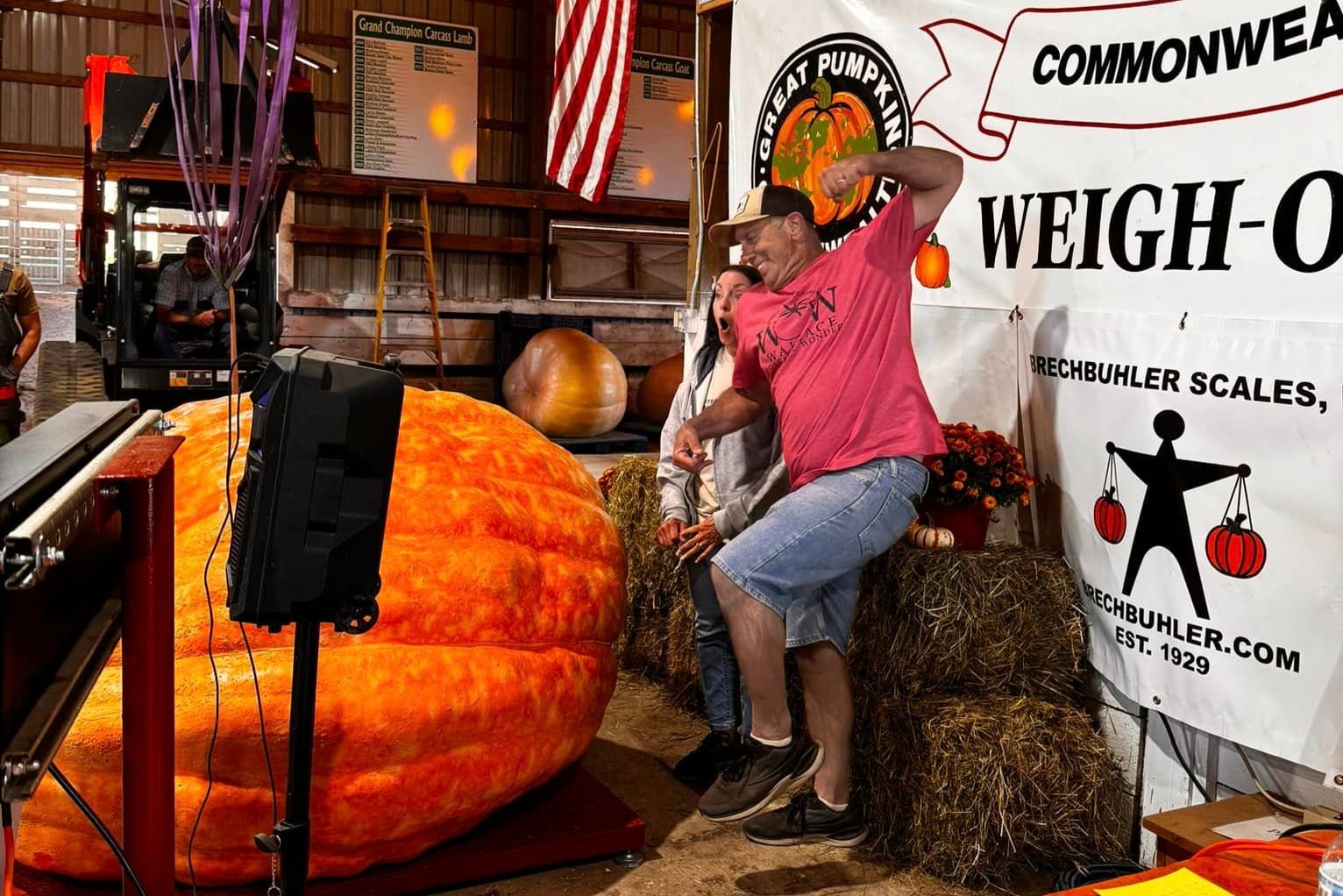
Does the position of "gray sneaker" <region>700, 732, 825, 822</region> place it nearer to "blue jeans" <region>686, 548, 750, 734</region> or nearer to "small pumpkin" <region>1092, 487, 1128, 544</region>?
"blue jeans" <region>686, 548, 750, 734</region>

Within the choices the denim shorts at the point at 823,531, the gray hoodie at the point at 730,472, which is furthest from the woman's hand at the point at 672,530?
the denim shorts at the point at 823,531

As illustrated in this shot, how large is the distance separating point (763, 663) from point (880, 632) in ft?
1.36

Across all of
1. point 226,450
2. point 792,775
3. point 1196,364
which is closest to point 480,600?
point 226,450

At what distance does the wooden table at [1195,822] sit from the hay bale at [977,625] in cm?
54

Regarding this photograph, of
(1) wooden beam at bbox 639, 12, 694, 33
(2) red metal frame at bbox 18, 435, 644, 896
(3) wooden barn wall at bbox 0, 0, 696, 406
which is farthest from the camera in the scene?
(1) wooden beam at bbox 639, 12, 694, 33

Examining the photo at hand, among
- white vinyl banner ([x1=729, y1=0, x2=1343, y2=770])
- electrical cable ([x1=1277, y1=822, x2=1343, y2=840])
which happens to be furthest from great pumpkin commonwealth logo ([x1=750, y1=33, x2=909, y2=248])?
electrical cable ([x1=1277, y1=822, x2=1343, y2=840])

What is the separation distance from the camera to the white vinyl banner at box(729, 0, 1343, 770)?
8.23 feet

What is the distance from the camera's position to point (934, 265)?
3605mm

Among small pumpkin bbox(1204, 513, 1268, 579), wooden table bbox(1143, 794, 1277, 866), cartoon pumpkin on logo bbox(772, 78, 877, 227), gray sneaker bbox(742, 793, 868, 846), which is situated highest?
cartoon pumpkin on logo bbox(772, 78, 877, 227)

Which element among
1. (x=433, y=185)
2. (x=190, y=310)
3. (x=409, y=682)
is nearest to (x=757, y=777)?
(x=409, y=682)

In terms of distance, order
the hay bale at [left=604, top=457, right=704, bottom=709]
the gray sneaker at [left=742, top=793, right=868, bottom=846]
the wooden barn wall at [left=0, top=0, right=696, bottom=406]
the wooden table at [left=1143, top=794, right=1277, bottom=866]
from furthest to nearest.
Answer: the wooden barn wall at [left=0, top=0, right=696, bottom=406], the hay bale at [left=604, top=457, right=704, bottom=709], the gray sneaker at [left=742, top=793, right=868, bottom=846], the wooden table at [left=1143, top=794, right=1277, bottom=866]

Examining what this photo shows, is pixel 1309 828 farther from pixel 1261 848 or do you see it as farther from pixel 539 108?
pixel 539 108

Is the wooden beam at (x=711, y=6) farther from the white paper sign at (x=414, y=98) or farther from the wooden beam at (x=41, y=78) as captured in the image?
the wooden beam at (x=41, y=78)

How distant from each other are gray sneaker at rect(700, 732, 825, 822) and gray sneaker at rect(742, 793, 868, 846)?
84mm
